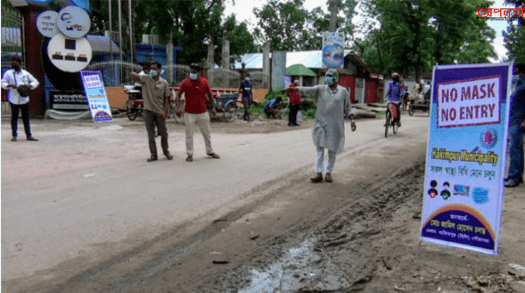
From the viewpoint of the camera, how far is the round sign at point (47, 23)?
16.1 m

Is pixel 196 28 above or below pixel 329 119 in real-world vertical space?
above

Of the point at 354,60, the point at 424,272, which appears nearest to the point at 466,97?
the point at 424,272

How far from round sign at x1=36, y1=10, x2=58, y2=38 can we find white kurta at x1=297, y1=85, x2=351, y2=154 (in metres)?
12.8

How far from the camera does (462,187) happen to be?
3736 millimetres

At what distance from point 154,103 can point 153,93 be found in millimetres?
195

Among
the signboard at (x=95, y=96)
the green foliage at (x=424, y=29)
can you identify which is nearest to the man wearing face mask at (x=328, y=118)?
the signboard at (x=95, y=96)

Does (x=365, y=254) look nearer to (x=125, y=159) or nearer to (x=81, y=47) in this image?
(x=125, y=159)

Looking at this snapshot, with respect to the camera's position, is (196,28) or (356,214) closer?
(356,214)

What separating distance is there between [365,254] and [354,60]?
36425 millimetres

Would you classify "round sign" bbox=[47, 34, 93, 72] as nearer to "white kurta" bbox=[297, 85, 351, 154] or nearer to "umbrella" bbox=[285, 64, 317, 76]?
"white kurta" bbox=[297, 85, 351, 154]

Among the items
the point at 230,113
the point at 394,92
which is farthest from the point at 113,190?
the point at 230,113

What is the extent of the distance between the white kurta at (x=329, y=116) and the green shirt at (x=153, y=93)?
10.5ft

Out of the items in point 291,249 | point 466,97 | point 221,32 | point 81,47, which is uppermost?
point 221,32

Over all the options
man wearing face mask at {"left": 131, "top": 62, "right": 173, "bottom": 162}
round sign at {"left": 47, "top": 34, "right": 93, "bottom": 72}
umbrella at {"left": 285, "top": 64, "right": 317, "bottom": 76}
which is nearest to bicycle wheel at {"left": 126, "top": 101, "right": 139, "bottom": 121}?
round sign at {"left": 47, "top": 34, "right": 93, "bottom": 72}
